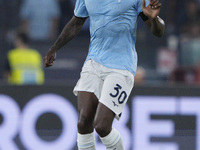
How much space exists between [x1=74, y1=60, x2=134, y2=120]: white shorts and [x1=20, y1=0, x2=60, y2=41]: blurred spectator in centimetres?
484

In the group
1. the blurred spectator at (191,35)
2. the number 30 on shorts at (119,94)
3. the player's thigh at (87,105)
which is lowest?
the blurred spectator at (191,35)

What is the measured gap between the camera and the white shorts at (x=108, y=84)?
5.42 metres

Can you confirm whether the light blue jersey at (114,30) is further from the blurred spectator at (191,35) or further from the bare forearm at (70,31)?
the blurred spectator at (191,35)

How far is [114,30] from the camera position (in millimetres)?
5512

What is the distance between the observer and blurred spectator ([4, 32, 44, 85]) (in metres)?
9.35

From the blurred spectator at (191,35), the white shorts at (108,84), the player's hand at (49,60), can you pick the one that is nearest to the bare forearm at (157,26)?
the white shorts at (108,84)

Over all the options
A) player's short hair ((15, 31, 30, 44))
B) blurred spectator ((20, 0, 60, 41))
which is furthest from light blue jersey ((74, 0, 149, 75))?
blurred spectator ((20, 0, 60, 41))

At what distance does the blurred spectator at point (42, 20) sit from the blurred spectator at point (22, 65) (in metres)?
0.87

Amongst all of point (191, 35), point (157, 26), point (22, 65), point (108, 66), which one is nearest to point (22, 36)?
point (22, 65)

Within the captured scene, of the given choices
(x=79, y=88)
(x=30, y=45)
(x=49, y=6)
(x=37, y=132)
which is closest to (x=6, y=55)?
(x=30, y=45)

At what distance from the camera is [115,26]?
18.0 ft

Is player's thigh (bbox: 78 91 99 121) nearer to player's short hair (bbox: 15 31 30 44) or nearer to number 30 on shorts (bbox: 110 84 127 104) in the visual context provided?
number 30 on shorts (bbox: 110 84 127 104)

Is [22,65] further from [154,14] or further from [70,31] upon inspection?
[154,14]

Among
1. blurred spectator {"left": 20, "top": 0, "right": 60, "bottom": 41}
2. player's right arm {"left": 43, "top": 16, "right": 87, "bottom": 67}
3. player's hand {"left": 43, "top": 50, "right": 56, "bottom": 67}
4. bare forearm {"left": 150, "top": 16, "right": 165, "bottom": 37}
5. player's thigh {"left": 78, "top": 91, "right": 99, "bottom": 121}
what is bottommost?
blurred spectator {"left": 20, "top": 0, "right": 60, "bottom": 41}
